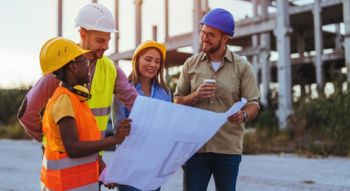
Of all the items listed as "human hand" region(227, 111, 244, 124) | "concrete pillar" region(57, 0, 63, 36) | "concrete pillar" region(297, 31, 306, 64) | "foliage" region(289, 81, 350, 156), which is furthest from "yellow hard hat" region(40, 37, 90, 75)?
"concrete pillar" region(297, 31, 306, 64)

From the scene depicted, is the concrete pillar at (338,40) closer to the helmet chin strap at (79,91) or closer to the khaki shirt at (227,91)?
the khaki shirt at (227,91)

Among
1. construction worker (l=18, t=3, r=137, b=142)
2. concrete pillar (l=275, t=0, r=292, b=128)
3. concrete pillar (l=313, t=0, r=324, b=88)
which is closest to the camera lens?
construction worker (l=18, t=3, r=137, b=142)

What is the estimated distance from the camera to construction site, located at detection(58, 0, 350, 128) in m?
15.9

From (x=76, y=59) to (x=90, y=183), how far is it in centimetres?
55

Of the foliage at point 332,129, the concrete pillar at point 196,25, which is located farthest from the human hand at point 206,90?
the concrete pillar at point 196,25

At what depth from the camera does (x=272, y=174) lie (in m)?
7.78

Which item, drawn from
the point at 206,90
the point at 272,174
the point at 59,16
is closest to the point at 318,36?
the point at 59,16

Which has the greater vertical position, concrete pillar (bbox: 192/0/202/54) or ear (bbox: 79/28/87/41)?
concrete pillar (bbox: 192/0/202/54)

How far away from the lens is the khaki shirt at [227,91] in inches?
112

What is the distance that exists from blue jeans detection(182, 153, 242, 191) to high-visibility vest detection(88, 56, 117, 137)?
0.56 metres

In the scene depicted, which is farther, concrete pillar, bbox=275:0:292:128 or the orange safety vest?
concrete pillar, bbox=275:0:292:128

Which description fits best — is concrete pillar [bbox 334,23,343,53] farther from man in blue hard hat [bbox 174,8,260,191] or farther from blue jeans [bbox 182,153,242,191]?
blue jeans [bbox 182,153,242,191]

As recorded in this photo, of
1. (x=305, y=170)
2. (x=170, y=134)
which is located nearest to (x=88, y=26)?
(x=170, y=134)

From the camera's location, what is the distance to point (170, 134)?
224 cm
